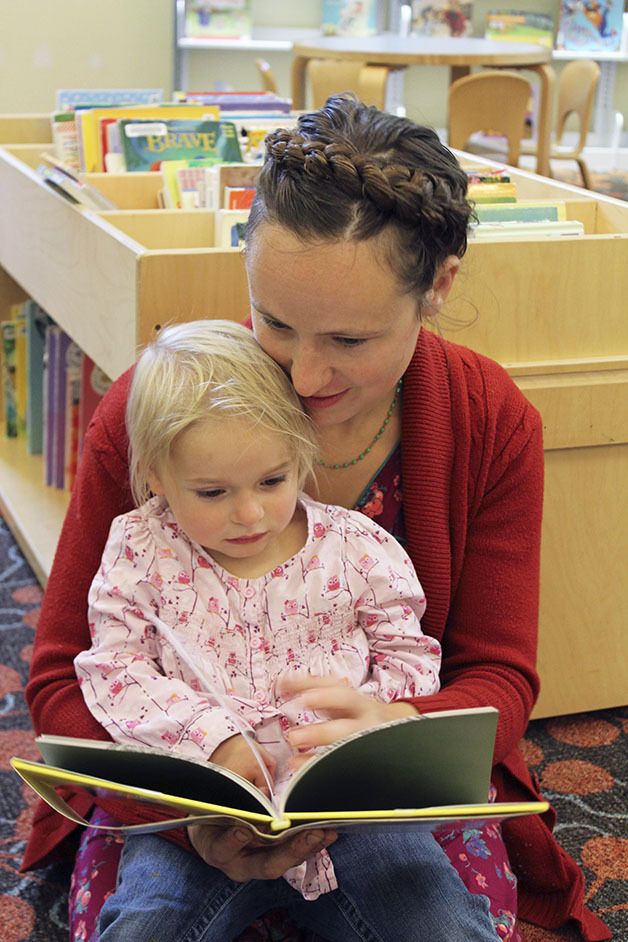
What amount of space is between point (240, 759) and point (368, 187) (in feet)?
1.65

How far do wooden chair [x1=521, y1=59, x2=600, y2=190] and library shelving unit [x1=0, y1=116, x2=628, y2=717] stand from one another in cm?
306

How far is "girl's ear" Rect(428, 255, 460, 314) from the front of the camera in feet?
3.60

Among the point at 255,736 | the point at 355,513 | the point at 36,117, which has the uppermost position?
the point at 36,117

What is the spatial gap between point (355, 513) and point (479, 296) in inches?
18.4

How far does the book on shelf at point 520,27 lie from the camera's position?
232 inches

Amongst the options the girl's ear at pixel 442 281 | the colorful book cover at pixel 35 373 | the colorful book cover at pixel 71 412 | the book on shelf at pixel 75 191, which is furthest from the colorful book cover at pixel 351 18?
the girl's ear at pixel 442 281

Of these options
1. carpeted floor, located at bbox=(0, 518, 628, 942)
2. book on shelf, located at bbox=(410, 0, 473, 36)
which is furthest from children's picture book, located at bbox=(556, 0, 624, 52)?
carpeted floor, located at bbox=(0, 518, 628, 942)

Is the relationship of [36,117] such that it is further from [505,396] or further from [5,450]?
[505,396]

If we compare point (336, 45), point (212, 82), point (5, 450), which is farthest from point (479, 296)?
point (212, 82)

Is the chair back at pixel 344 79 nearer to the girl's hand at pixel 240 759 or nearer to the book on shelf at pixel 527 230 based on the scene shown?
the book on shelf at pixel 527 230

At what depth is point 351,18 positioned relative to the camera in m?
5.79

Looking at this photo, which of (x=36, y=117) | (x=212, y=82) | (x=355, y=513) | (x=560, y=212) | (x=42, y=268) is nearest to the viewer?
(x=355, y=513)

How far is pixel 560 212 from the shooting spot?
173 centimetres

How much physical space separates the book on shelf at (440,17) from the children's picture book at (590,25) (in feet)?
1.73
